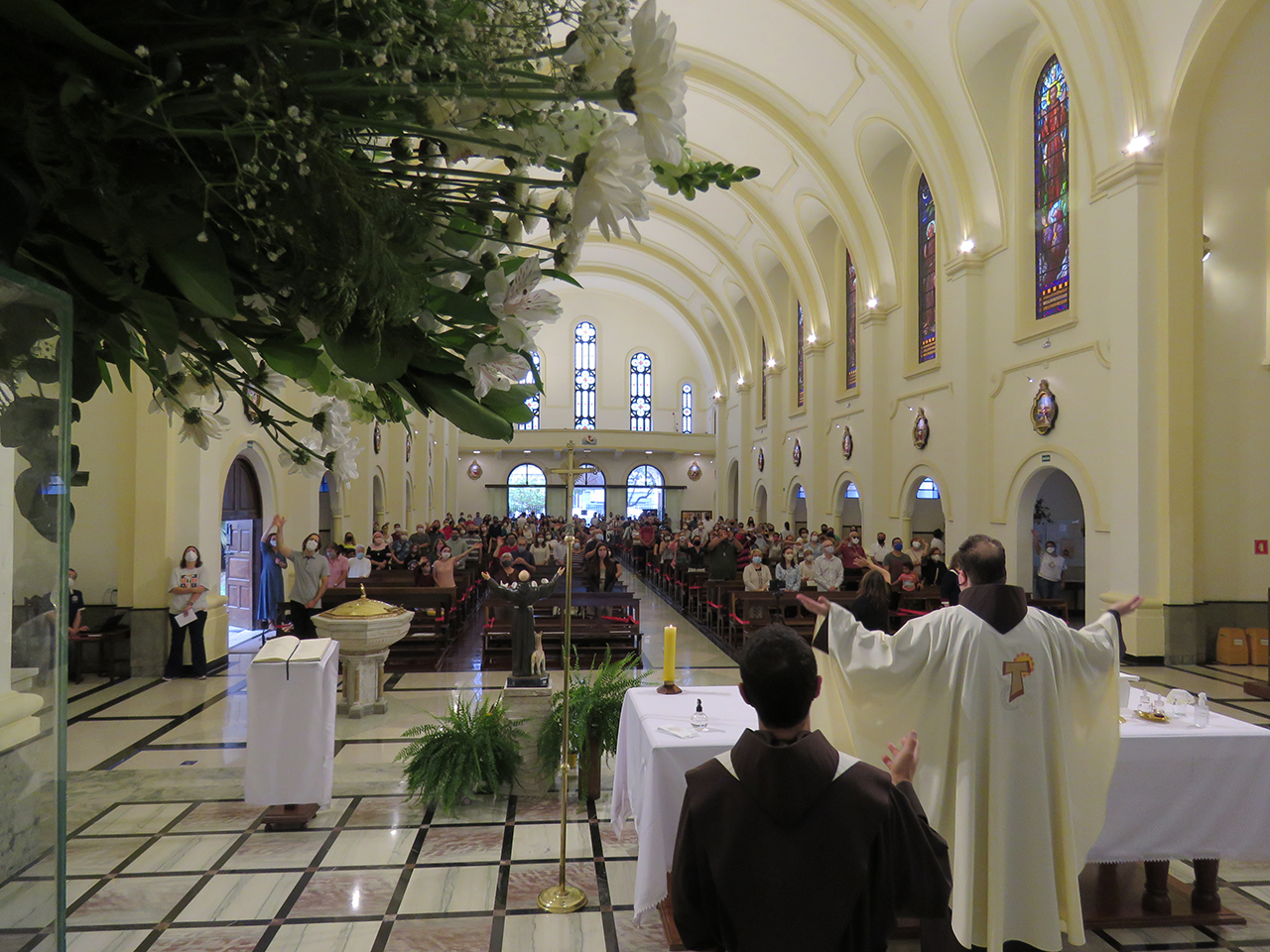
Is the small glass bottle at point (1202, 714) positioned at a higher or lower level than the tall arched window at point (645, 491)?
lower

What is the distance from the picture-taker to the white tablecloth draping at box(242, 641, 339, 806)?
17.2 feet

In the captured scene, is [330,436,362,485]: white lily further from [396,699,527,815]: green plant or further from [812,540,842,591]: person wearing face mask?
[812,540,842,591]: person wearing face mask

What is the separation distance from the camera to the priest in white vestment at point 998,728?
11.2ft

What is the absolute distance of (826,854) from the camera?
73.5 inches

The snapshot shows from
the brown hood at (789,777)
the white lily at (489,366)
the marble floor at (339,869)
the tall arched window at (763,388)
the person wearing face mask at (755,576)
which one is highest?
the tall arched window at (763,388)

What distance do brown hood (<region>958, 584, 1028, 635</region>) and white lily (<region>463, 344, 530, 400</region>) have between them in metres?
3.18

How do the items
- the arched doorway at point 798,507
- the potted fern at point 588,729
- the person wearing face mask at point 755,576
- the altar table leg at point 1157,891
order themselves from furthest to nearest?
1. the arched doorway at point 798,507
2. the person wearing face mask at point 755,576
3. the potted fern at point 588,729
4. the altar table leg at point 1157,891

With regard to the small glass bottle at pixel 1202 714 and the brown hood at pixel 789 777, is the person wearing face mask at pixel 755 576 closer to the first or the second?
the small glass bottle at pixel 1202 714

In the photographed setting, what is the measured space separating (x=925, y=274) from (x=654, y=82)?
56.7ft

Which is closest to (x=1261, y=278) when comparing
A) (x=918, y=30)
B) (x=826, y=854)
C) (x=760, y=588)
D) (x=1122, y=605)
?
(x=918, y=30)

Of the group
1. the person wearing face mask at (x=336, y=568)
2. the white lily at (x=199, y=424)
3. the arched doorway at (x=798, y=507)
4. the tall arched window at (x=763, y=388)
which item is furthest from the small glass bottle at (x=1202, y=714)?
the tall arched window at (x=763, y=388)

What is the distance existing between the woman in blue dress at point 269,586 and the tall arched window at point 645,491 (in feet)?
82.4

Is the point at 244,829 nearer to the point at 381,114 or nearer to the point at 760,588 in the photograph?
the point at 381,114

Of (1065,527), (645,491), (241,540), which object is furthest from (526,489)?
(1065,527)
